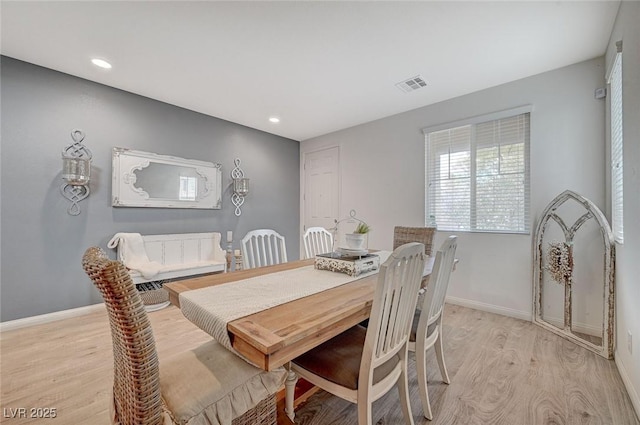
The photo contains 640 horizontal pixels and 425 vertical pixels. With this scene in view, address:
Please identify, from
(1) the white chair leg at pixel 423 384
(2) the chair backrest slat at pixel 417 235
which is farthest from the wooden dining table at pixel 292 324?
(2) the chair backrest slat at pixel 417 235

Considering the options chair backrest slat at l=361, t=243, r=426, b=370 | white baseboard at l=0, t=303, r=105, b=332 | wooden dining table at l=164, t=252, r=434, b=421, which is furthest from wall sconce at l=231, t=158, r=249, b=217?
chair backrest slat at l=361, t=243, r=426, b=370

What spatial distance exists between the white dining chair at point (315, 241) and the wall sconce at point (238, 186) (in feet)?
6.48

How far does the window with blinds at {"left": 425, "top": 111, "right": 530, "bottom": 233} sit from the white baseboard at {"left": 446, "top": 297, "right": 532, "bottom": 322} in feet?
2.82

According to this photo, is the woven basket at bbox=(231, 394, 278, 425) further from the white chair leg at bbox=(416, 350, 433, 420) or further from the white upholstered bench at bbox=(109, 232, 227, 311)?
the white upholstered bench at bbox=(109, 232, 227, 311)

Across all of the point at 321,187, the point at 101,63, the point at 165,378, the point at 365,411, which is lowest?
the point at 365,411

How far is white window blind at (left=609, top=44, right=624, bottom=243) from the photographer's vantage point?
76.9 inches

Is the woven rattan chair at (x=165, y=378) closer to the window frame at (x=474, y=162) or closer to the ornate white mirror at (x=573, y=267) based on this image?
the ornate white mirror at (x=573, y=267)

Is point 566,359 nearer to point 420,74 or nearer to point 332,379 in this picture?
point 332,379

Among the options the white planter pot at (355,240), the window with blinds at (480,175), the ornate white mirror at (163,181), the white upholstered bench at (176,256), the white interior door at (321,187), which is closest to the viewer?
the white planter pot at (355,240)

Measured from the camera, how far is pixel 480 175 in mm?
3105

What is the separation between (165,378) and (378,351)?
877mm

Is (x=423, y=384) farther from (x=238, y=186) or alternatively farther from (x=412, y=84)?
(x=238, y=186)

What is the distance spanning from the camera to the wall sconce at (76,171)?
2732 mm

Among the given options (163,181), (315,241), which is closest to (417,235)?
(315,241)
